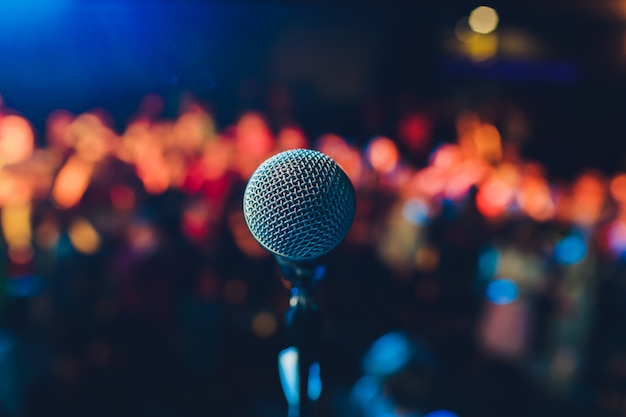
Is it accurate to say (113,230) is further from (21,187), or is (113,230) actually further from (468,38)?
(468,38)

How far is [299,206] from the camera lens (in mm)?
841

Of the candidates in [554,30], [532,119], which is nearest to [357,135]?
[532,119]

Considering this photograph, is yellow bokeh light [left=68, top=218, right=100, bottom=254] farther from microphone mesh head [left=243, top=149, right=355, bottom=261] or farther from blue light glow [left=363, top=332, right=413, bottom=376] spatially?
microphone mesh head [left=243, top=149, right=355, bottom=261]

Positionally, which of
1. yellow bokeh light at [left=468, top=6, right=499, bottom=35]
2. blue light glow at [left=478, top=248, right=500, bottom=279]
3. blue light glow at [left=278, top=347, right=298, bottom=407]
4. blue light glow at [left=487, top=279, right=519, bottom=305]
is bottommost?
blue light glow at [left=487, top=279, right=519, bottom=305]

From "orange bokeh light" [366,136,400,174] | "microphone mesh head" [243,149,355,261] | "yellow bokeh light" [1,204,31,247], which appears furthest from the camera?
"orange bokeh light" [366,136,400,174]

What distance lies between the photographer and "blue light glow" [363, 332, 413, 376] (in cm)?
357

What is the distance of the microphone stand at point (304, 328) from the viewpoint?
0.90 meters

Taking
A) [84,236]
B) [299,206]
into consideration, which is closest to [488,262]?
[84,236]

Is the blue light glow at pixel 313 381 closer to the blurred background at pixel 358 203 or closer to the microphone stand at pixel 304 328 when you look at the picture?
the microphone stand at pixel 304 328

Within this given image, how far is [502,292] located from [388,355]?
1110 mm

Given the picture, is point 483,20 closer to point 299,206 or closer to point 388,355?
point 388,355

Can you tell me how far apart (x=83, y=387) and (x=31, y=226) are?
54.0 inches

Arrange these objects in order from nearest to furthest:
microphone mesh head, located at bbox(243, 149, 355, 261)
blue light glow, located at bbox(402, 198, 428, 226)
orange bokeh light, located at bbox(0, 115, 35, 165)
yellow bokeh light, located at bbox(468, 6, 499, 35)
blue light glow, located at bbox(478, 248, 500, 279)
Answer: microphone mesh head, located at bbox(243, 149, 355, 261)
blue light glow, located at bbox(478, 248, 500, 279)
blue light glow, located at bbox(402, 198, 428, 226)
orange bokeh light, located at bbox(0, 115, 35, 165)
yellow bokeh light, located at bbox(468, 6, 499, 35)

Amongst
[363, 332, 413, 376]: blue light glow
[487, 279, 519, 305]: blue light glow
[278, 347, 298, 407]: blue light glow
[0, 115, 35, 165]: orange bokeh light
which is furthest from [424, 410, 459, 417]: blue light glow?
[0, 115, 35, 165]: orange bokeh light
